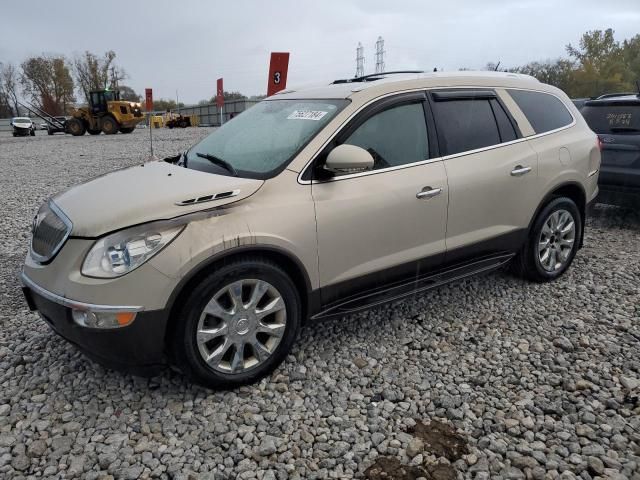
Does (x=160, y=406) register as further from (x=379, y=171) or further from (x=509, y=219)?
(x=509, y=219)

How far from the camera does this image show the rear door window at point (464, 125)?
3566 millimetres

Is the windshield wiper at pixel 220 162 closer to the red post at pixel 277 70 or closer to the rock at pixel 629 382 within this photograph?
the rock at pixel 629 382

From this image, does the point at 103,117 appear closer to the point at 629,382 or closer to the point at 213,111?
the point at 213,111

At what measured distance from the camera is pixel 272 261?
2881 mm

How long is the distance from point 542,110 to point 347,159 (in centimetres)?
234

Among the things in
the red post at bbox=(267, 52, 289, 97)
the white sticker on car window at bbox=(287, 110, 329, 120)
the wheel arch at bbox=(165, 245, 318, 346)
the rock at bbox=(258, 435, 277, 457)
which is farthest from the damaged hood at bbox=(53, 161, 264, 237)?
the red post at bbox=(267, 52, 289, 97)

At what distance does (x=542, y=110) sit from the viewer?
4277 millimetres

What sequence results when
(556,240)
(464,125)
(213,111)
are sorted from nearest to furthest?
(464,125) < (556,240) < (213,111)

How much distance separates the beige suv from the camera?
2559 mm

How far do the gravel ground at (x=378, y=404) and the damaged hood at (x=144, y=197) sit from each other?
1052mm

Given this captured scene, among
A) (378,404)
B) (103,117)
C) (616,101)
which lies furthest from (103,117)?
(378,404)

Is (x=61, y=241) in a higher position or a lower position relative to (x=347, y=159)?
lower

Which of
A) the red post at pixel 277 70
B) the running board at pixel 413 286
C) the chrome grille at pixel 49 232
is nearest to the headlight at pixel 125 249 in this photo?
the chrome grille at pixel 49 232

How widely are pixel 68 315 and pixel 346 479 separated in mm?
1626
